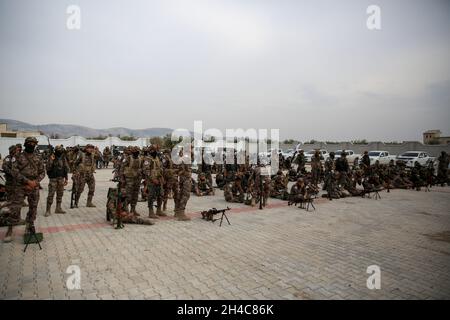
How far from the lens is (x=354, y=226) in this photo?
7848 mm

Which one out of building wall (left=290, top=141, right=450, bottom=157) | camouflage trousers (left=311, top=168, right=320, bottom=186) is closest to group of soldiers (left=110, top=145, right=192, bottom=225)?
camouflage trousers (left=311, top=168, right=320, bottom=186)

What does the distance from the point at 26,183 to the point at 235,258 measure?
4.72 metres

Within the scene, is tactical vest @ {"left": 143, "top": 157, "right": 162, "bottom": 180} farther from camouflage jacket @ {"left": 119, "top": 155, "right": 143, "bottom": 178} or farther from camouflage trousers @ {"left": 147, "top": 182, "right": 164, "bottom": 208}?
camouflage trousers @ {"left": 147, "top": 182, "right": 164, "bottom": 208}

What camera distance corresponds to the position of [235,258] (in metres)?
5.33

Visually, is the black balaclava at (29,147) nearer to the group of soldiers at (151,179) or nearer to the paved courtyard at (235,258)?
the paved courtyard at (235,258)

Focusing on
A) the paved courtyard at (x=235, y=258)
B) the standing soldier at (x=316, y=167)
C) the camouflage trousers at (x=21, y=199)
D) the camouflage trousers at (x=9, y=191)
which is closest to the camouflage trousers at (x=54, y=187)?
the paved courtyard at (x=235, y=258)

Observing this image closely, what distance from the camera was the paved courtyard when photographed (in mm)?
4059

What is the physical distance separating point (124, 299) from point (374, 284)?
384 centimetres

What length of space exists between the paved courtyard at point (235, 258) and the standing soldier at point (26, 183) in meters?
0.60

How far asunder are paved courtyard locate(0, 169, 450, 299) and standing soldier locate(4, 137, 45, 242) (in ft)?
1.97

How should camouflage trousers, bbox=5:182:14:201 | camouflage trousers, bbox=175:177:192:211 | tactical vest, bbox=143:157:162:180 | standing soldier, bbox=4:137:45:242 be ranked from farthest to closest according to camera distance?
1. camouflage trousers, bbox=175:177:192:211
2. tactical vest, bbox=143:157:162:180
3. camouflage trousers, bbox=5:182:14:201
4. standing soldier, bbox=4:137:45:242

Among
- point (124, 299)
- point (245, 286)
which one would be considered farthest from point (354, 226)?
point (124, 299)

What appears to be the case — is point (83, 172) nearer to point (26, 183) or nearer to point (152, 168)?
point (152, 168)
